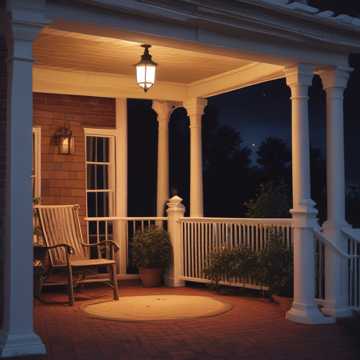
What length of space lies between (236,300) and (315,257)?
1129 millimetres

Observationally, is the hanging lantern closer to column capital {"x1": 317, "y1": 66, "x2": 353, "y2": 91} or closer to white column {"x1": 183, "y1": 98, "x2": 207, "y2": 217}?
column capital {"x1": 317, "y1": 66, "x2": 353, "y2": 91}

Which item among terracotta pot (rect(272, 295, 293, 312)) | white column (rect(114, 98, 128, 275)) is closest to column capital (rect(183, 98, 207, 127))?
white column (rect(114, 98, 128, 275))

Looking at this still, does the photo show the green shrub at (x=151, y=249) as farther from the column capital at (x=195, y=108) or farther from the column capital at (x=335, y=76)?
the column capital at (x=335, y=76)

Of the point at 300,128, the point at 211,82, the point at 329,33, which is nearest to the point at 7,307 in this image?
the point at 300,128

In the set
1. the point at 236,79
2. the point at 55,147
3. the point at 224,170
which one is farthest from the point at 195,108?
the point at 224,170

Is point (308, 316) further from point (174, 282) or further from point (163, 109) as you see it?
point (163, 109)

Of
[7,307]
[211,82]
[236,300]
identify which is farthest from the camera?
[211,82]

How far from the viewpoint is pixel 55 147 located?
29.3 ft

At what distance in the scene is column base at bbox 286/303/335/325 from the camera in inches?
251

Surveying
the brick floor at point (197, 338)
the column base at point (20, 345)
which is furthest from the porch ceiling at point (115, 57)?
the column base at point (20, 345)

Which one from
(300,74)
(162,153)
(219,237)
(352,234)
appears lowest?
(219,237)

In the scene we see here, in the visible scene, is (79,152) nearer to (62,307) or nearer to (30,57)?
(62,307)

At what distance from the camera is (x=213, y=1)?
5742 mm

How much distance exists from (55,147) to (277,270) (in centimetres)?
346
